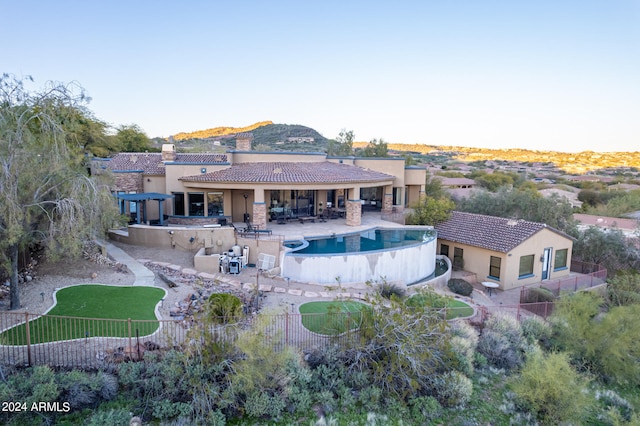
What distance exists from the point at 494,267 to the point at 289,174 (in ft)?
44.2

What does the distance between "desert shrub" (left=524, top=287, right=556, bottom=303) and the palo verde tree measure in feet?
62.9

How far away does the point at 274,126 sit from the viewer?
91812 millimetres

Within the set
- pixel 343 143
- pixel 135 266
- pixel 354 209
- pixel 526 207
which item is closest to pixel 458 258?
pixel 354 209

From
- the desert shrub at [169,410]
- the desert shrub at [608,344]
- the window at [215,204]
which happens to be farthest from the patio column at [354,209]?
the desert shrub at [169,410]

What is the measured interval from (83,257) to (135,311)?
658 centimetres

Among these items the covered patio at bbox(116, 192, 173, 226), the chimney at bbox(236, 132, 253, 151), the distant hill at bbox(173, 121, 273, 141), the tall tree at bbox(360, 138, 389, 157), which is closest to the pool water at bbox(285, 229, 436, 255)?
the covered patio at bbox(116, 192, 173, 226)

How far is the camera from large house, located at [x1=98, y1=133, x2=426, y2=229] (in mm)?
23828

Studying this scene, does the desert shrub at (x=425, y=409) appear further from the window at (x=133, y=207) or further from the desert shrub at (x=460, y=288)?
the window at (x=133, y=207)

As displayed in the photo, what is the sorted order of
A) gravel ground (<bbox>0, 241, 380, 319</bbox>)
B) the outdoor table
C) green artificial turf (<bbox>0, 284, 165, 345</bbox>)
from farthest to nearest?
the outdoor table, gravel ground (<bbox>0, 241, 380, 319</bbox>), green artificial turf (<bbox>0, 284, 165, 345</bbox>)

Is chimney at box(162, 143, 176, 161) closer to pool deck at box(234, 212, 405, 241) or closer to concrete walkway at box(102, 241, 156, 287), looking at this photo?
pool deck at box(234, 212, 405, 241)

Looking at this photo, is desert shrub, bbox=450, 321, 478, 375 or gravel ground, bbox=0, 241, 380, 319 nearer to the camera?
desert shrub, bbox=450, 321, 478, 375

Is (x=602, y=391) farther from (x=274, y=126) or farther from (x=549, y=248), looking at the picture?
(x=274, y=126)

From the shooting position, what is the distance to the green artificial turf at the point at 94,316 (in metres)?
10.5

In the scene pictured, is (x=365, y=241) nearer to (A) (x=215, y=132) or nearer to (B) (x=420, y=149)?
(A) (x=215, y=132)
